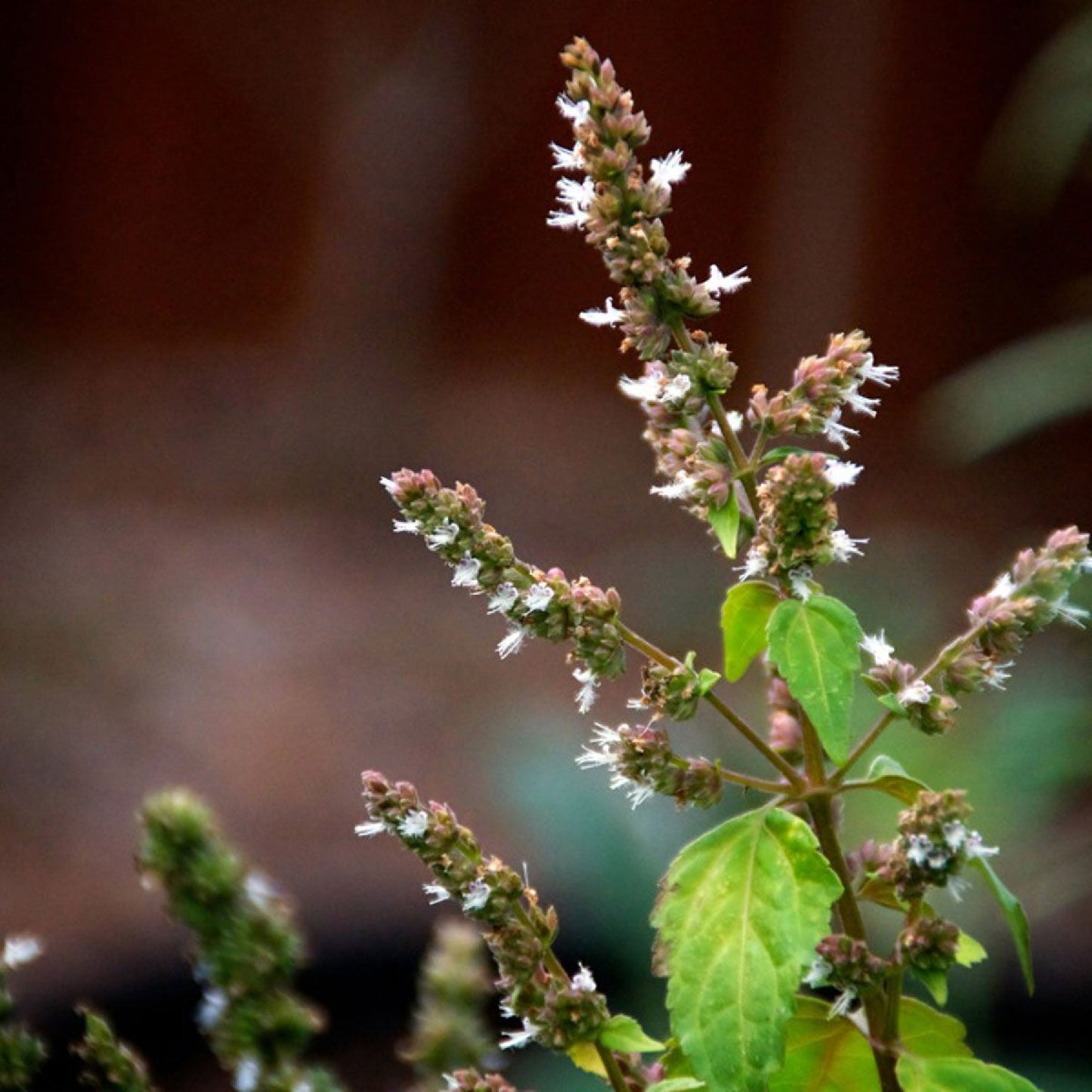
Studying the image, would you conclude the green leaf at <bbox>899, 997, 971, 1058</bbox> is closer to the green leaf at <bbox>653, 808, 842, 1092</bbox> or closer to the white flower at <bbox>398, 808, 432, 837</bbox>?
the green leaf at <bbox>653, 808, 842, 1092</bbox>

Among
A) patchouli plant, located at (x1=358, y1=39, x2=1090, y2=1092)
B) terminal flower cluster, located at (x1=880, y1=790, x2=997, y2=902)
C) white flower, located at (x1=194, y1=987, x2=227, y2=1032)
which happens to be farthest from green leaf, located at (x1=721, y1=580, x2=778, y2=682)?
white flower, located at (x1=194, y1=987, x2=227, y2=1032)

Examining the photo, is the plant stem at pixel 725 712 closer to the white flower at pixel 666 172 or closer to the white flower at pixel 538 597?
the white flower at pixel 538 597

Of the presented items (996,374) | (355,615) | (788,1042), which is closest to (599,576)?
(355,615)

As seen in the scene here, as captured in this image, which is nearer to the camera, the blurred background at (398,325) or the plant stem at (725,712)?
the plant stem at (725,712)

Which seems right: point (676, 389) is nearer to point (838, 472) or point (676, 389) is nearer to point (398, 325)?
point (838, 472)

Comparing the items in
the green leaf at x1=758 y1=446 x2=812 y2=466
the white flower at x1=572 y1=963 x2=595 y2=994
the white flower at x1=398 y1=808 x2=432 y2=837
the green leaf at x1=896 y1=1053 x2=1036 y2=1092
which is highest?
the green leaf at x1=758 y1=446 x2=812 y2=466

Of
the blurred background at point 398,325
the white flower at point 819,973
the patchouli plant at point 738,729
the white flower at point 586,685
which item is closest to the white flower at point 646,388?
the patchouli plant at point 738,729
